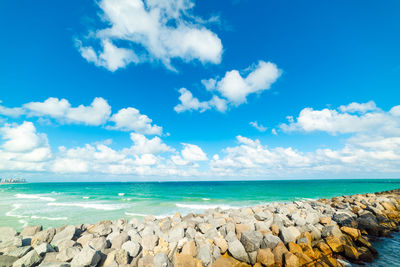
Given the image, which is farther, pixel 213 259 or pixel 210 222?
pixel 210 222

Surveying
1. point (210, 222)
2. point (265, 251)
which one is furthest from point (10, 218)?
point (265, 251)

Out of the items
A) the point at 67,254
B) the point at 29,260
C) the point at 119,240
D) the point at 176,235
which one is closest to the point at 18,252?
the point at 29,260

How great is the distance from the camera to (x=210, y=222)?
31.1 feet

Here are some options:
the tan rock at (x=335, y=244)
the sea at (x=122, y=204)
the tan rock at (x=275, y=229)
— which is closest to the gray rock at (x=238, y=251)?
the tan rock at (x=275, y=229)

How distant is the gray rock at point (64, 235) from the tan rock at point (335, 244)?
10.3 meters

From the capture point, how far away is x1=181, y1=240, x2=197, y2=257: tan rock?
6.78m

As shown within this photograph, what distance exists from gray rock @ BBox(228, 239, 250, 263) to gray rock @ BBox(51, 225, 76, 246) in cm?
638

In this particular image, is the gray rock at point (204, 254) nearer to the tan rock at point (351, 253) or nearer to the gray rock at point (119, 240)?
the gray rock at point (119, 240)

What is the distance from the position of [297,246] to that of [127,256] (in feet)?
19.9

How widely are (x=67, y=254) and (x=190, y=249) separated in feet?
12.9

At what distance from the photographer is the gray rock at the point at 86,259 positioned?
5.99 meters

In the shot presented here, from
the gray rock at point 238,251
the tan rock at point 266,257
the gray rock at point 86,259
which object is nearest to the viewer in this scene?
the gray rock at point 86,259

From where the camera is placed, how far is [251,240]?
24.5 ft

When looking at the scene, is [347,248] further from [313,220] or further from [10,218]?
[10,218]
